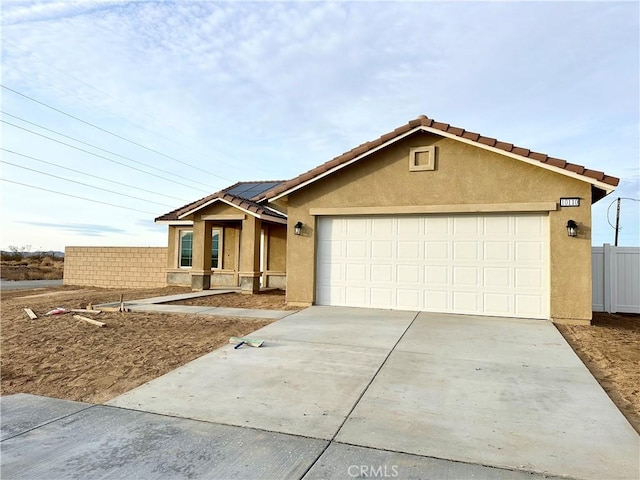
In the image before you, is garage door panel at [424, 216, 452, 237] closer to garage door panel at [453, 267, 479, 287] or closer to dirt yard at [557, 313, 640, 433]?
garage door panel at [453, 267, 479, 287]

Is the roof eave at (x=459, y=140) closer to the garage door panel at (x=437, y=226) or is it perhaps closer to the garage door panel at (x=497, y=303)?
the garage door panel at (x=437, y=226)

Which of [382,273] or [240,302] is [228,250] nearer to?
[240,302]

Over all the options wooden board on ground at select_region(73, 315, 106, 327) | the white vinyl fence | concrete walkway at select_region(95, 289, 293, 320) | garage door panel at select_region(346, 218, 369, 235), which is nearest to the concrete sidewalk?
wooden board on ground at select_region(73, 315, 106, 327)

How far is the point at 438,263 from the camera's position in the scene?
33.1 ft

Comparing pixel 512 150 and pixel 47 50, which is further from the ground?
pixel 47 50

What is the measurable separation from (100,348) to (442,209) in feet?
25.8

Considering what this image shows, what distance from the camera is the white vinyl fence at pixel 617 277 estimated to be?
1086 cm

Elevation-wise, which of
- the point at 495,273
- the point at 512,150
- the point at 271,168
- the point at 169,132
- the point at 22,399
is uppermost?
the point at 169,132

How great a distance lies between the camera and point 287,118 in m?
17.6

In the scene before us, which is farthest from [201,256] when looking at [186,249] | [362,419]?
[362,419]

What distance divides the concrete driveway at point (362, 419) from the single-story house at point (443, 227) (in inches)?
120

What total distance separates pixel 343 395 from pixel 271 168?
73.6 feet

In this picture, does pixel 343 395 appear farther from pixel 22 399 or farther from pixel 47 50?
pixel 47 50

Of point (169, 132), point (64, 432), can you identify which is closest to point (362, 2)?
point (64, 432)
